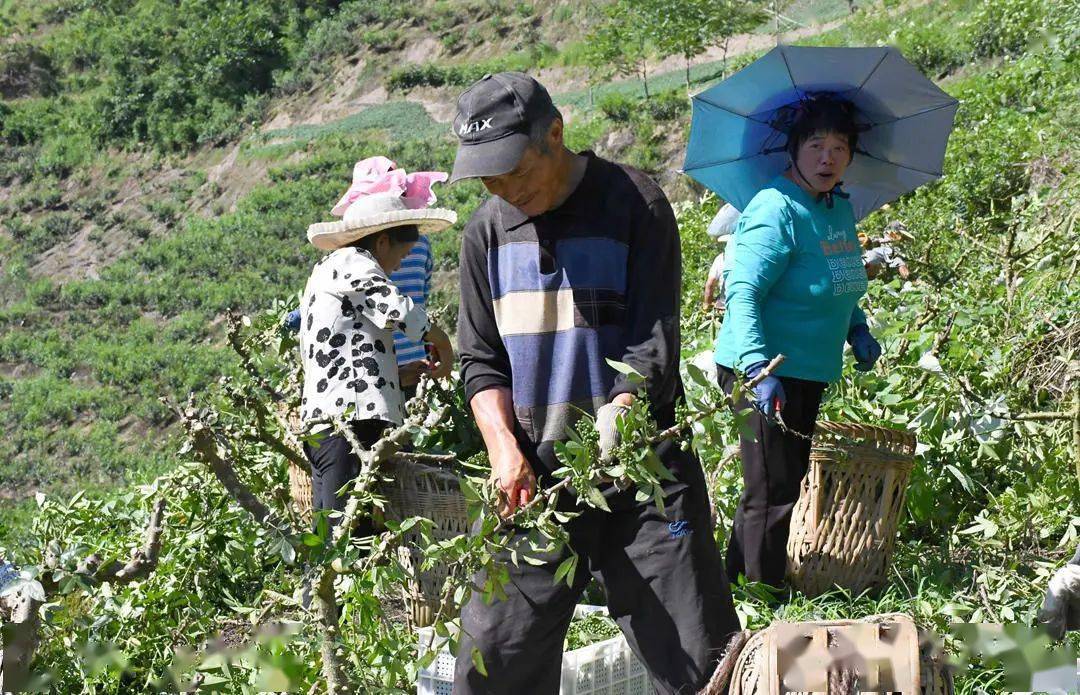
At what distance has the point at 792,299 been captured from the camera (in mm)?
3158

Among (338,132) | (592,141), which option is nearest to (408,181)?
(592,141)

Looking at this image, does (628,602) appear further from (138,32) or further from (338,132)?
(138,32)

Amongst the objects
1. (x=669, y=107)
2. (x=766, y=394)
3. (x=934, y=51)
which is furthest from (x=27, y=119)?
(x=766, y=394)

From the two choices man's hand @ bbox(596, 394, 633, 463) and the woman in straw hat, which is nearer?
man's hand @ bbox(596, 394, 633, 463)

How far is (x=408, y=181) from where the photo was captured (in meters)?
3.76

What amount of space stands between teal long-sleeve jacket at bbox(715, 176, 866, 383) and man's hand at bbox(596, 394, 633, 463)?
830mm

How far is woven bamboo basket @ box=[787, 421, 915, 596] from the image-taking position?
11.4ft

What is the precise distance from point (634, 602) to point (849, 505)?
1252mm

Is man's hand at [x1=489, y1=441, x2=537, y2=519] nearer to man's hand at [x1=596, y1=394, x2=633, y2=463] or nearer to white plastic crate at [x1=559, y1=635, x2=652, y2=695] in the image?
man's hand at [x1=596, y1=394, x2=633, y2=463]

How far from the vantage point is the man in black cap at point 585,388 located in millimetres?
2344

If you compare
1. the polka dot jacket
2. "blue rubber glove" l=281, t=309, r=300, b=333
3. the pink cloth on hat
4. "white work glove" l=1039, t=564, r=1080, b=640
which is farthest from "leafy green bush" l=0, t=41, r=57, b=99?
"white work glove" l=1039, t=564, r=1080, b=640

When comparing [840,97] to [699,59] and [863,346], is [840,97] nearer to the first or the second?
[863,346]

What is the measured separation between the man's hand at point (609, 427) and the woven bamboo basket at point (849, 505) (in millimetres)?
1321

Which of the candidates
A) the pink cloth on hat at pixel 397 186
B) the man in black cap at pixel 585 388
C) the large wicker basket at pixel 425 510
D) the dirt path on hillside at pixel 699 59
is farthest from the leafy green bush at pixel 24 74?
the man in black cap at pixel 585 388
